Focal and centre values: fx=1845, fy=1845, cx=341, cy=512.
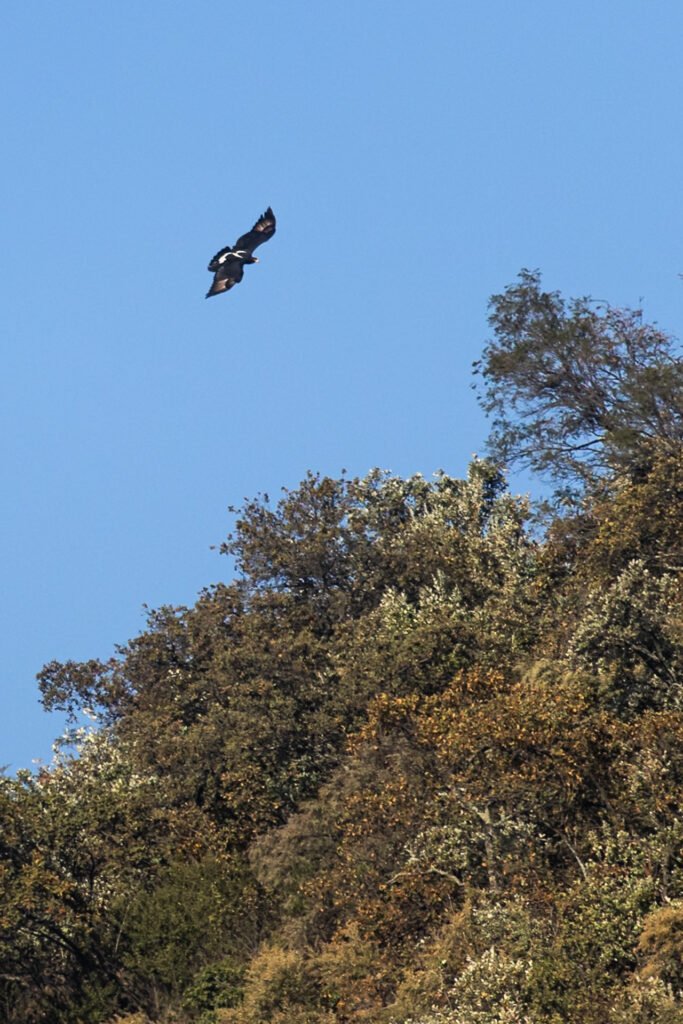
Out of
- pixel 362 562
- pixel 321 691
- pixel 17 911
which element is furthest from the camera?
pixel 362 562

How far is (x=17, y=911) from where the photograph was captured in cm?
3825

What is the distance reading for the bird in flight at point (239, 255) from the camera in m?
43.7

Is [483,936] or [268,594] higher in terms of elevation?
[268,594]

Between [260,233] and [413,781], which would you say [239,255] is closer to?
[260,233]

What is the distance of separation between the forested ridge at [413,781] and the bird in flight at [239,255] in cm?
1036

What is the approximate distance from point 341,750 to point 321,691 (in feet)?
6.60

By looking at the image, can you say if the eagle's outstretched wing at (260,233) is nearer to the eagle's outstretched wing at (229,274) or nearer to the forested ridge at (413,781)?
the eagle's outstretched wing at (229,274)

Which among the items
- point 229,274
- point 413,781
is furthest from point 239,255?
point 413,781

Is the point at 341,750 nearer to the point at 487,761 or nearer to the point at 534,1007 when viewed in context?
the point at 487,761

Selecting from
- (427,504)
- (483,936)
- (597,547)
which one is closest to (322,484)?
(427,504)

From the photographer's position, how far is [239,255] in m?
43.9

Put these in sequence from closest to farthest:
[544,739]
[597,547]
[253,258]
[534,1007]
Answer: [534,1007] → [544,739] → [253,258] → [597,547]

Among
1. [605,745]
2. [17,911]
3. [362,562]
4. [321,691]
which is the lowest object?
[605,745]

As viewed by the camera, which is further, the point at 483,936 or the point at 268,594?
the point at 268,594
